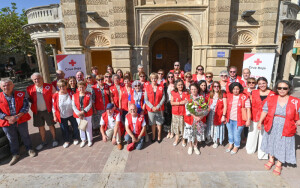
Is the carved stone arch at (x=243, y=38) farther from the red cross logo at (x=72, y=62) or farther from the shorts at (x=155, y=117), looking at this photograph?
the red cross logo at (x=72, y=62)

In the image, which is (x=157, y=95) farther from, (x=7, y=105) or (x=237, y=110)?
(x=7, y=105)

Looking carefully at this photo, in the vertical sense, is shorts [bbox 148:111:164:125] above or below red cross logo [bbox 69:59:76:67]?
below

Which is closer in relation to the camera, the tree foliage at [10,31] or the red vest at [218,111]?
the red vest at [218,111]

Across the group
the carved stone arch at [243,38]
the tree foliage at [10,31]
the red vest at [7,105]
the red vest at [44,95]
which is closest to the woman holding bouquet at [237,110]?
the red vest at [44,95]

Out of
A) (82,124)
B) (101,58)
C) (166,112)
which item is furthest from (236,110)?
(101,58)

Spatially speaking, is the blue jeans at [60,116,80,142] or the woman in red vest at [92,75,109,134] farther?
the woman in red vest at [92,75,109,134]

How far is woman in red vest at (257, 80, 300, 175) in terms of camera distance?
119 inches

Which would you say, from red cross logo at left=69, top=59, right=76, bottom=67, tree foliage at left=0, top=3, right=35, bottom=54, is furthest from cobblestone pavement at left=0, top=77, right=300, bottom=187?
tree foliage at left=0, top=3, right=35, bottom=54

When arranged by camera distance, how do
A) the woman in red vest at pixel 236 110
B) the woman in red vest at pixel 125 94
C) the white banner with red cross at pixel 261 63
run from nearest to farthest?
the woman in red vest at pixel 236 110 → the woman in red vest at pixel 125 94 → the white banner with red cross at pixel 261 63

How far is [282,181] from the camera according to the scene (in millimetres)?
3033

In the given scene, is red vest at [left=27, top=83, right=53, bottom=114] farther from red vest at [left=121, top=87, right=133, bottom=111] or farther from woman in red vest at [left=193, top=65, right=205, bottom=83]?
woman in red vest at [left=193, top=65, right=205, bottom=83]

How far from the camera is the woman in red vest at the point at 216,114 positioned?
389cm

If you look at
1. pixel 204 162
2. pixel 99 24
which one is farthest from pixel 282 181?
pixel 99 24

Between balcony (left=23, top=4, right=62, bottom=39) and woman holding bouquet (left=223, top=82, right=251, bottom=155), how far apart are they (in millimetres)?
8649
